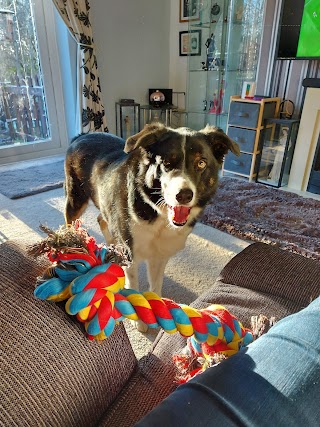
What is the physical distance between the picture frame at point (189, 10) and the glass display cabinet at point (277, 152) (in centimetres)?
199

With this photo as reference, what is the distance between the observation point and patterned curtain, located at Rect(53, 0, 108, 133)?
3.53m

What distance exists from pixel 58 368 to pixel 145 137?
876mm

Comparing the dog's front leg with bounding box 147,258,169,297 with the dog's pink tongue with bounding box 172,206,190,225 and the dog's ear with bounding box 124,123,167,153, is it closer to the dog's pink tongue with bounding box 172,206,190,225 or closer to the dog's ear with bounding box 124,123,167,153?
the dog's pink tongue with bounding box 172,206,190,225

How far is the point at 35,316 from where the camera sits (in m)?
0.52

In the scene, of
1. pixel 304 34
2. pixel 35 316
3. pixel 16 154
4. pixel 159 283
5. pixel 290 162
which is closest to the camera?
pixel 35 316

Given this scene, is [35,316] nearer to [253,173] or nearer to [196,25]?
[253,173]

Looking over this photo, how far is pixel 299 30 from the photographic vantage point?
2971 millimetres

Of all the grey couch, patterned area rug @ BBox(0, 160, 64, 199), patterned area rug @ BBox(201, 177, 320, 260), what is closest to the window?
patterned area rug @ BBox(0, 160, 64, 199)

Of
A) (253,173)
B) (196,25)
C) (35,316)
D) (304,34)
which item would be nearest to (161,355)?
(35,316)

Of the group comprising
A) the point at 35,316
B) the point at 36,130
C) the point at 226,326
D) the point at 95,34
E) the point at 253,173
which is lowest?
the point at 253,173

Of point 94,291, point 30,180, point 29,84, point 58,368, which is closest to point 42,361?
point 58,368

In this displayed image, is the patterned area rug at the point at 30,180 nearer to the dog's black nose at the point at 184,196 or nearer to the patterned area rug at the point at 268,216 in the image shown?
the patterned area rug at the point at 268,216

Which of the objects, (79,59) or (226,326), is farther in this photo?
(79,59)

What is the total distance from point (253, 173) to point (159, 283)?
232cm
